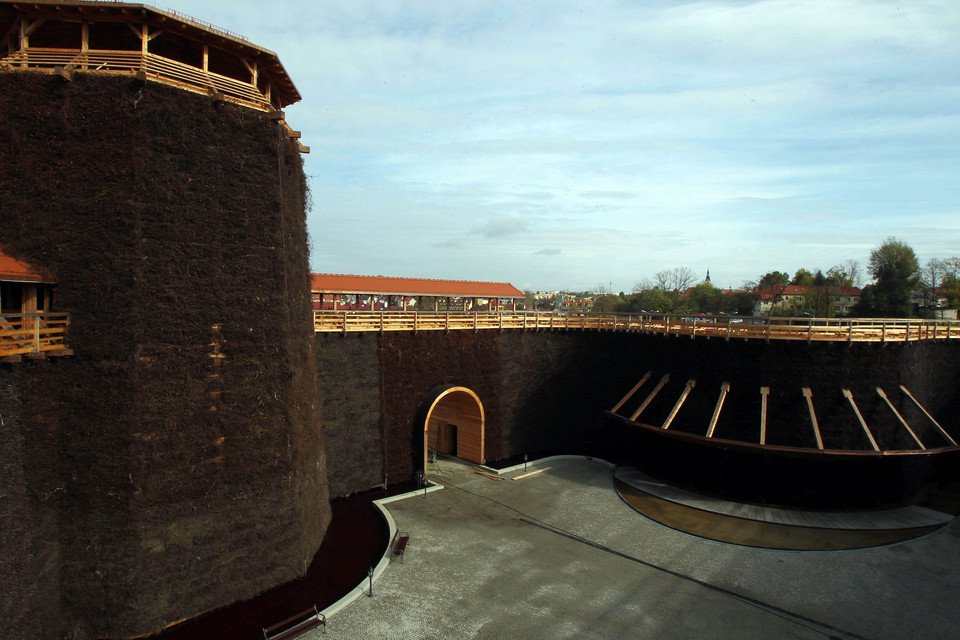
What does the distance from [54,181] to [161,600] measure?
→ 910 cm

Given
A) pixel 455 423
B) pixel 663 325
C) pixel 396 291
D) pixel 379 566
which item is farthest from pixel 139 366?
pixel 663 325

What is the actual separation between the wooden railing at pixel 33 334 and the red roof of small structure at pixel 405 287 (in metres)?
10.8

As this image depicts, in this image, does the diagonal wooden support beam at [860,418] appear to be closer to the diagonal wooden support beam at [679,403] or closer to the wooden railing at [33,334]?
the diagonal wooden support beam at [679,403]

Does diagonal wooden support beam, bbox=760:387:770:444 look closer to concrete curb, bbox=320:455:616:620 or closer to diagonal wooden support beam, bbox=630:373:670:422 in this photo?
diagonal wooden support beam, bbox=630:373:670:422

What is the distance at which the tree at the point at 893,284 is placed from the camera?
4922cm

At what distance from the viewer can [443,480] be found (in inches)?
763

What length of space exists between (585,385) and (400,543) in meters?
12.6

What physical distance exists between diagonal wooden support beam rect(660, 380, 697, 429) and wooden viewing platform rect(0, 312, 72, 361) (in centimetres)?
1737

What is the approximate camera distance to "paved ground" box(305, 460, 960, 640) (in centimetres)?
1037

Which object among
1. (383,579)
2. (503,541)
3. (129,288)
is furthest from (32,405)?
(503,541)

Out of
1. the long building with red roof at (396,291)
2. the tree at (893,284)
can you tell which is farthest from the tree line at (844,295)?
the long building with red roof at (396,291)

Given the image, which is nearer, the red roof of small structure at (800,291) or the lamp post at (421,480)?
the lamp post at (421,480)

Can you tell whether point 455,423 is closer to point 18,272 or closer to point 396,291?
point 396,291

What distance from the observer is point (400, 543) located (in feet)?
44.4
